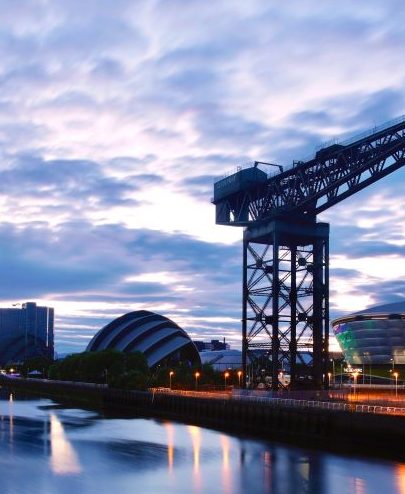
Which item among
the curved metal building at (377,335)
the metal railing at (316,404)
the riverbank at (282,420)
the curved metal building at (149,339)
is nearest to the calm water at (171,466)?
the riverbank at (282,420)

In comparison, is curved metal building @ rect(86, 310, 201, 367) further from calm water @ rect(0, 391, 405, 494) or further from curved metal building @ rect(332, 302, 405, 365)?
calm water @ rect(0, 391, 405, 494)

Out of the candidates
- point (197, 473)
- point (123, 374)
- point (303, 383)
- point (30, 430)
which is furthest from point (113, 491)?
point (123, 374)

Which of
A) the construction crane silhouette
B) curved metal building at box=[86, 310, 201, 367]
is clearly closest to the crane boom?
the construction crane silhouette

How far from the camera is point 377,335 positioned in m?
151

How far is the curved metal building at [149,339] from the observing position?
14350cm

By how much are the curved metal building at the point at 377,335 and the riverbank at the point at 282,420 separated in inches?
2631

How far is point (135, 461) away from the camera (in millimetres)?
50312

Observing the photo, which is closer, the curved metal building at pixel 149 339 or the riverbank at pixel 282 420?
the riverbank at pixel 282 420

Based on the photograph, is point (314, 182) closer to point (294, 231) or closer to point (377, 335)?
point (294, 231)

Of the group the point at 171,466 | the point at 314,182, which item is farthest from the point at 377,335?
the point at 171,466

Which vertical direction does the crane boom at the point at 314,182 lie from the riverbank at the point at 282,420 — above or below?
above

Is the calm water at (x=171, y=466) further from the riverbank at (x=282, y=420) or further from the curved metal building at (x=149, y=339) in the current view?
the curved metal building at (x=149, y=339)

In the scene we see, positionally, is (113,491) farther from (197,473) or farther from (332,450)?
(332,450)

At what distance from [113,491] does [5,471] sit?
8731 millimetres
